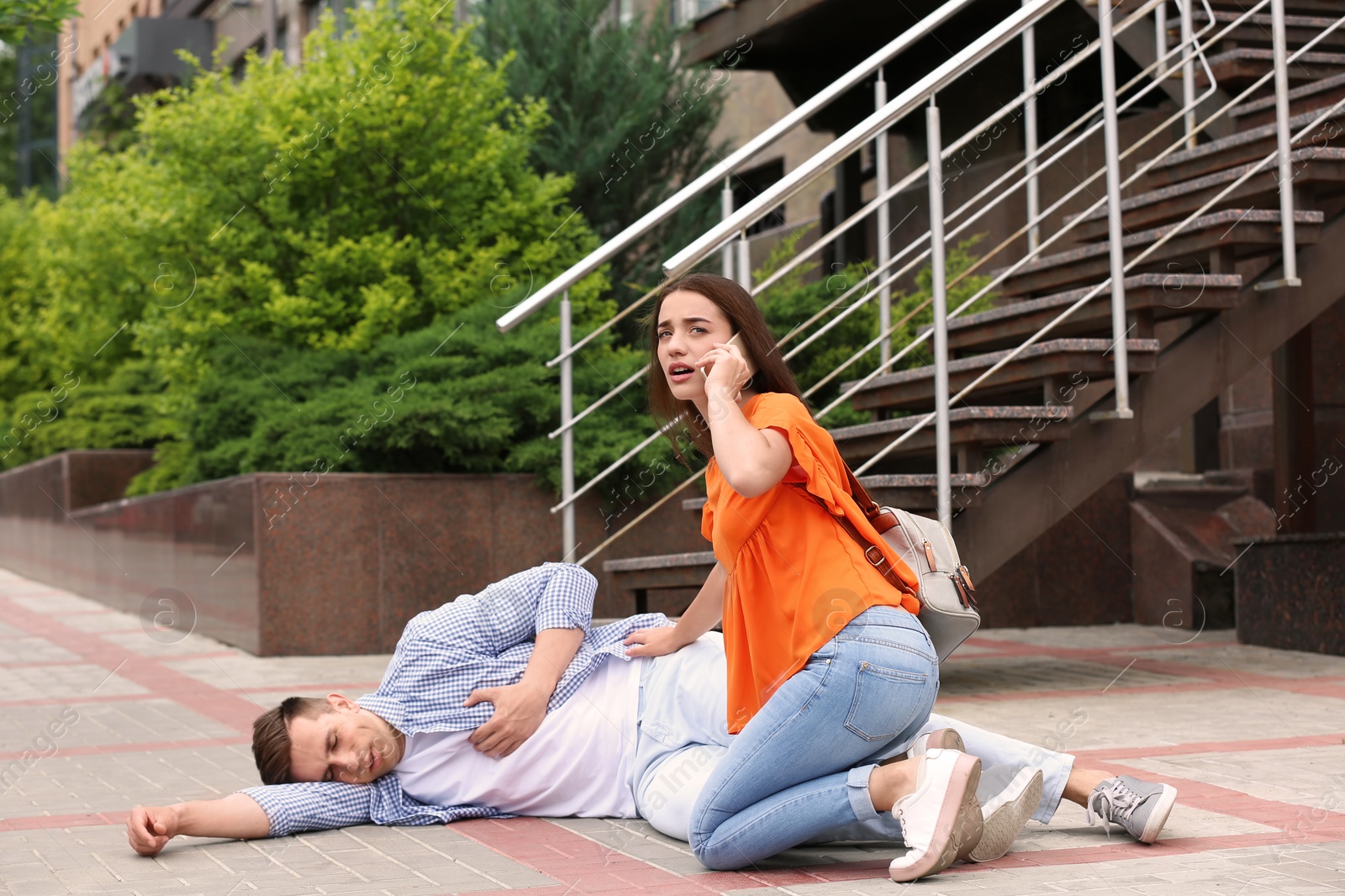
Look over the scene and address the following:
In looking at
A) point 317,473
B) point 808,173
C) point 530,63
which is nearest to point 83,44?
point 530,63

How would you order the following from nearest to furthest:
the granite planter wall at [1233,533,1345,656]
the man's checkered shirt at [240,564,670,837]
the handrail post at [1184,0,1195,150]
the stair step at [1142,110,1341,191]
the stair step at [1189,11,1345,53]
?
1. the man's checkered shirt at [240,564,670,837]
2. the stair step at [1142,110,1341,191]
3. the granite planter wall at [1233,533,1345,656]
4. the handrail post at [1184,0,1195,150]
5. the stair step at [1189,11,1345,53]

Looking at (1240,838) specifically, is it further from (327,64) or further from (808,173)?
(327,64)

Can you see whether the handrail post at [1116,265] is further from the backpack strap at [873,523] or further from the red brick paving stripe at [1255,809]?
the backpack strap at [873,523]

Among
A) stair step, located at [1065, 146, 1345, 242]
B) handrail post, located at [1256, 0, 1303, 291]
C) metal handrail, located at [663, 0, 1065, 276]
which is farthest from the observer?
stair step, located at [1065, 146, 1345, 242]

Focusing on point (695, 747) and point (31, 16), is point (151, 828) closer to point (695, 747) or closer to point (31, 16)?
point (695, 747)

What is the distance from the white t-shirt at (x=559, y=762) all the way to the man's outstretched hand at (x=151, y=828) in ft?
2.13

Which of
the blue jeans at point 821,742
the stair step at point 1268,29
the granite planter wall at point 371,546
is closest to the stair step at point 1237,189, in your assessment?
the stair step at point 1268,29

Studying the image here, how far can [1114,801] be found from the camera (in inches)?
157

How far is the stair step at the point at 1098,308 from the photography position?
6902 millimetres

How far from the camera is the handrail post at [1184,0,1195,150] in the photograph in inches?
335

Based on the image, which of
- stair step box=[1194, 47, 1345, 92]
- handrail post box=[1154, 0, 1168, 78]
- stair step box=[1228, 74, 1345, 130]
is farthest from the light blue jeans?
handrail post box=[1154, 0, 1168, 78]

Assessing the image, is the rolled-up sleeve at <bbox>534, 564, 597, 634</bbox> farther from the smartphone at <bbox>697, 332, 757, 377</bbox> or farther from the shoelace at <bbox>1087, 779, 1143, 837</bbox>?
the shoelace at <bbox>1087, 779, 1143, 837</bbox>

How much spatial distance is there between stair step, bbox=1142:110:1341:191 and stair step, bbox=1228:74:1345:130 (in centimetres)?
15

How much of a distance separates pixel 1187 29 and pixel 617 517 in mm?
4336
